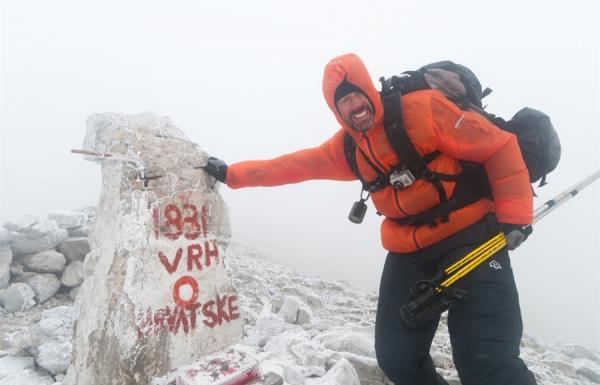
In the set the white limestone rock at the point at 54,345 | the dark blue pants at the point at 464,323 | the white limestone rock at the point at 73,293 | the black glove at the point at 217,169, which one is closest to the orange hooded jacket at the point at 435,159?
the dark blue pants at the point at 464,323

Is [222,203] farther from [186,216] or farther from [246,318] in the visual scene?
[246,318]

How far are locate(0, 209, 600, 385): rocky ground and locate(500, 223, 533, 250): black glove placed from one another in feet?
6.58

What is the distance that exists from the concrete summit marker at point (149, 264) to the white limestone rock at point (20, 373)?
1.19 metres

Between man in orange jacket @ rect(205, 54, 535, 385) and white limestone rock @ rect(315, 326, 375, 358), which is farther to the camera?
white limestone rock @ rect(315, 326, 375, 358)

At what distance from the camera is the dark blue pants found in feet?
9.30

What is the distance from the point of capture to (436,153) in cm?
327

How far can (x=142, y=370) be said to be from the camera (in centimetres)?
356

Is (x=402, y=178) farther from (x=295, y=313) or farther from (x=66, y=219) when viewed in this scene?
(x=66, y=219)

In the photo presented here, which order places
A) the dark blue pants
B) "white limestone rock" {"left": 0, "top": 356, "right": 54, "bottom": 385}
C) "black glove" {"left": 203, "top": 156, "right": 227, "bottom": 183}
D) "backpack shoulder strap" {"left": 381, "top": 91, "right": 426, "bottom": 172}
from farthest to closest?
"white limestone rock" {"left": 0, "top": 356, "right": 54, "bottom": 385} < "black glove" {"left": 203, "top": 156, "right": 227, "bottom": 183} < "backpack shoulder strap" {"left": 381, "top": 91, "right": 426, "bottom": 172} < the dark blue pants

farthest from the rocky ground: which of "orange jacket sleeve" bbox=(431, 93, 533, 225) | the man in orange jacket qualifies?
"orange jacket sleeve" bbox=(431, 93, 533, 225)

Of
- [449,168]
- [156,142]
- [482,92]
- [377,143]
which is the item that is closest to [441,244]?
[449,168]

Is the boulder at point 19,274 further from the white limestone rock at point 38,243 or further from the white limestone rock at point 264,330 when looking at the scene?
the white limestone rock at point 264,330

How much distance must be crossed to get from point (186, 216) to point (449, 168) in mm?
2378

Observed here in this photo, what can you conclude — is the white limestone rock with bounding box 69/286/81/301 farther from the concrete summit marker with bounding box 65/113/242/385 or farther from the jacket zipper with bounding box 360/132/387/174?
the jacket zipper with bounding box 360/132/387/174
